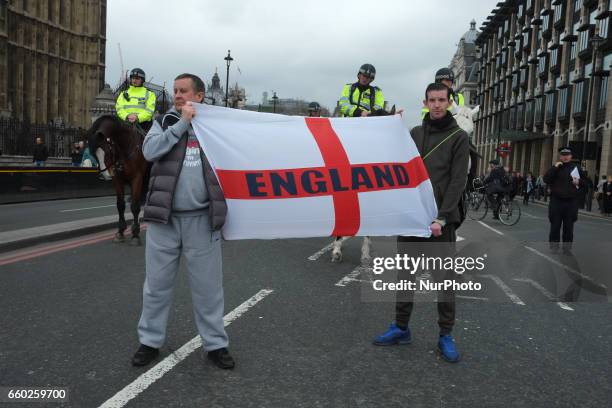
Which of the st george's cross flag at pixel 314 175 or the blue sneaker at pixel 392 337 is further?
the blue sneaker at pixel 392 337

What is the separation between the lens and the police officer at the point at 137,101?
9117 mm

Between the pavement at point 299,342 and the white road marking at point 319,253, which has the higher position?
the white road marking at point 319,253

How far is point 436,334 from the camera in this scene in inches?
188

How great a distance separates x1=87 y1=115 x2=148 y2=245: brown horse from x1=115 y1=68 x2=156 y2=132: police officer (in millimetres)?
388

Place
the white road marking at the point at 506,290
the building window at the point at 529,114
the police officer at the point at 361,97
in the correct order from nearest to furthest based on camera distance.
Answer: the white road marking at the point at 506,290
the police officer at the point at 361,97
the building window at the point at 529,114

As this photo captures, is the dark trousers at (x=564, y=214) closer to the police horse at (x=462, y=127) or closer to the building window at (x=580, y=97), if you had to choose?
the police horse at (x=462, y=127)

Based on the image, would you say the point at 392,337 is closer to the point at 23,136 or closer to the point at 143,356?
the point at 143,356

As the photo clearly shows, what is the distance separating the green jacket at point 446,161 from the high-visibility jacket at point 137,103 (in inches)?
238

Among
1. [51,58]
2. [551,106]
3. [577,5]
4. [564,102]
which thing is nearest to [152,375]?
[564,102]

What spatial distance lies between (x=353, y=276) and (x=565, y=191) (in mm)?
5164

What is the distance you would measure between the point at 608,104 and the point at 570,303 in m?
35.2

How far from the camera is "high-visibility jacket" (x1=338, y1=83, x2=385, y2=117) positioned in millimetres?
8055

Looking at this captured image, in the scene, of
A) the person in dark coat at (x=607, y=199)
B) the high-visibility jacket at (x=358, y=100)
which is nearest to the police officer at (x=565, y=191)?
the high-visibility jacket at (x=358, y=100)

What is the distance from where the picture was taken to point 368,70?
7879 mm
